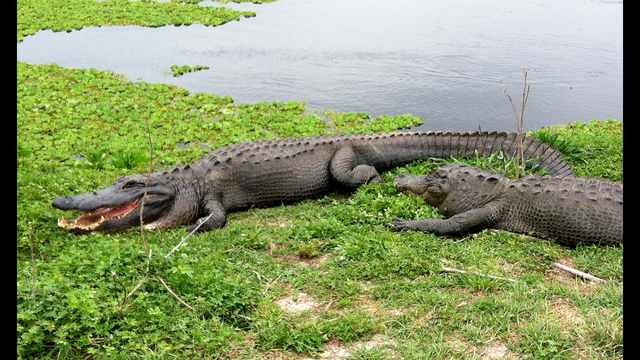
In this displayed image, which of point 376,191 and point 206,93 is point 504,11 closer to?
point 206,93

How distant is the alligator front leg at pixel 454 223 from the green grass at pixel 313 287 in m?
0.15

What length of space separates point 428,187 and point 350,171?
1231 millimetres

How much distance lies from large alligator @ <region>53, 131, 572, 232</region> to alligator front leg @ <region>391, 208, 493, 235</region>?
4.76 ft

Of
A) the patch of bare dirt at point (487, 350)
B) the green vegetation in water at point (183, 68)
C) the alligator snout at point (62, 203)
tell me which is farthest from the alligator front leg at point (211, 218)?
the green vegetation in water at point (183, 68)

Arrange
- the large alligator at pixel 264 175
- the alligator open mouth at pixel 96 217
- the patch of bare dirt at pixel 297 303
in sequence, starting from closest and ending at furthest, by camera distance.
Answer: the patch of bare dirt at pixel 297 303
the alligator open mouth at pixel 96 217
the large alligator at pixel 264 175

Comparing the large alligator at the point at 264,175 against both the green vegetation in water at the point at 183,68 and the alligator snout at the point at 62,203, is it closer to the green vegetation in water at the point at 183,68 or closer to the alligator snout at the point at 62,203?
the alligator snout at the point at 62,203

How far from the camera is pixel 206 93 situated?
37.0ft

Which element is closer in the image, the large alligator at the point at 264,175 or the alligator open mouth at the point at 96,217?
the alligator open mouth at the point at 96,217

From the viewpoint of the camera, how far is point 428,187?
630cm

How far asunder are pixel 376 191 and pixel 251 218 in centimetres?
160

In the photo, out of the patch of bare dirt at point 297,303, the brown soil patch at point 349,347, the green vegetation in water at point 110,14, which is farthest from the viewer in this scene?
the green vegetation in water at point 110,14

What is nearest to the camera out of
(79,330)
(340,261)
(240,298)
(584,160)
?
(79,330)

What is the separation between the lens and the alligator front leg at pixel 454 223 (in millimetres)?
5590

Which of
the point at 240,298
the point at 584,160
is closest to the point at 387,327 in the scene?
the point at 240,298
